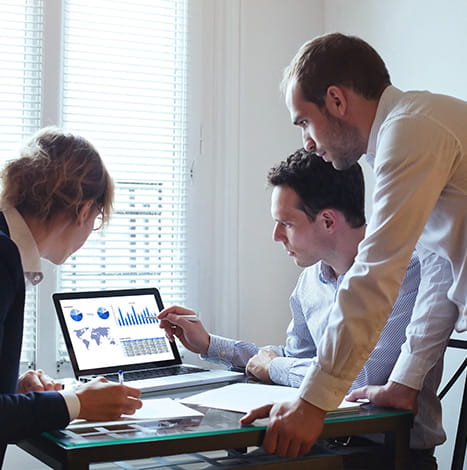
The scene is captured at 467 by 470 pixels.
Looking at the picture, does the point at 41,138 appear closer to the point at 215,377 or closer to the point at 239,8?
the point at 215,377

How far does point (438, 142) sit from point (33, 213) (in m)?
0.82

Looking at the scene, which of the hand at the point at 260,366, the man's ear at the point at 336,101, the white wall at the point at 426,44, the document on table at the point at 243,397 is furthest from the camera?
the white wall at the point at 426,44

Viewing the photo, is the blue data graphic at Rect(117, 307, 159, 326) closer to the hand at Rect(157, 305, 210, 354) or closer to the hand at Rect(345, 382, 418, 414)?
the hand at Rect(157, 305, 210, 354)

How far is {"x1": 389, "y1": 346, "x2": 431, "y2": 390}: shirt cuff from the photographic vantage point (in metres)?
1.50

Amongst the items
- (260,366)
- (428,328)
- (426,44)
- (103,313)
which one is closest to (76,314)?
(103,313)

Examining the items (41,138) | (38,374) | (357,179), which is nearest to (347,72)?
(357,179)

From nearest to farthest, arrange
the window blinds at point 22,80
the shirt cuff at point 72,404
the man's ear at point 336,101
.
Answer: the shirt cuff at point 72,404, the man's ear at point 336,101, the window blinds at point 22,80

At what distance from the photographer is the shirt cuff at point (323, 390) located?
49.1 inches

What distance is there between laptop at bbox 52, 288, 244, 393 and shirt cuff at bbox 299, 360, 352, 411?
61 centimetres

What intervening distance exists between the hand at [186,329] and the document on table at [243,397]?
0.50 meters

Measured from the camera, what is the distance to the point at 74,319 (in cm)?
207

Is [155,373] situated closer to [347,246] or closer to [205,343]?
[205,343]

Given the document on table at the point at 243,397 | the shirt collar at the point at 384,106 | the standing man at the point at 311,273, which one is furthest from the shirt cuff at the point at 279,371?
the shirt collar at the point at 384,106

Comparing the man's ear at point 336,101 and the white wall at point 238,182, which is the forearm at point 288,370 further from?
the white wall at point 238,182
